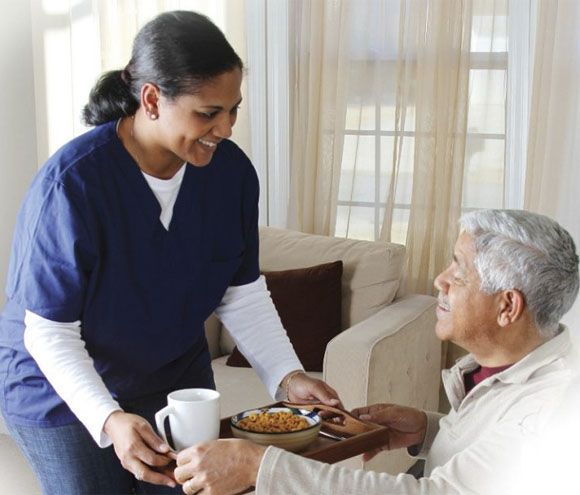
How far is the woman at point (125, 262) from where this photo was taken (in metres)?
1.50

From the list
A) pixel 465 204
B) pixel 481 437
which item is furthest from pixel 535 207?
pixel 481 437

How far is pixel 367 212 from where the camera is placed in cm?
351

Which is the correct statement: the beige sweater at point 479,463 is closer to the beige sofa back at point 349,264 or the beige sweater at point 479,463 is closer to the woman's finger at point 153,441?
the woman's finger at point 153,441

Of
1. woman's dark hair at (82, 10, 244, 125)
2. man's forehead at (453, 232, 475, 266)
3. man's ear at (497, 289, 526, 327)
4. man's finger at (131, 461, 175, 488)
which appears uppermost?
woman's dark hair at (82, 10, 244, 125)

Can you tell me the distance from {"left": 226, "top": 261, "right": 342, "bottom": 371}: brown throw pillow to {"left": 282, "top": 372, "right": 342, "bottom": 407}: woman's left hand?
4.36ft

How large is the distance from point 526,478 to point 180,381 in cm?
64

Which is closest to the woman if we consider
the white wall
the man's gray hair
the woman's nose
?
the woman's nose

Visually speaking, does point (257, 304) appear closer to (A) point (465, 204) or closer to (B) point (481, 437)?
(B) point (481, 437)

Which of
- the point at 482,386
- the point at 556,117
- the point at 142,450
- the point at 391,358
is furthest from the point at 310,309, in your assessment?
the point at 142,450

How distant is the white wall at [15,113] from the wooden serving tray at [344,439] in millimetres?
2694

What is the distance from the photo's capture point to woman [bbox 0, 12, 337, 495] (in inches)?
59.0

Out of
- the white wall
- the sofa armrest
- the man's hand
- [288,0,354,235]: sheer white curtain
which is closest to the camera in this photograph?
the man's hand

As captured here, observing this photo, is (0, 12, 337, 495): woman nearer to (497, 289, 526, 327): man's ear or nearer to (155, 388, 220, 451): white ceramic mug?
(155, 388, 220, 451): white ceramic mug

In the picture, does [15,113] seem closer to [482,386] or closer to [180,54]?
[180,54]
